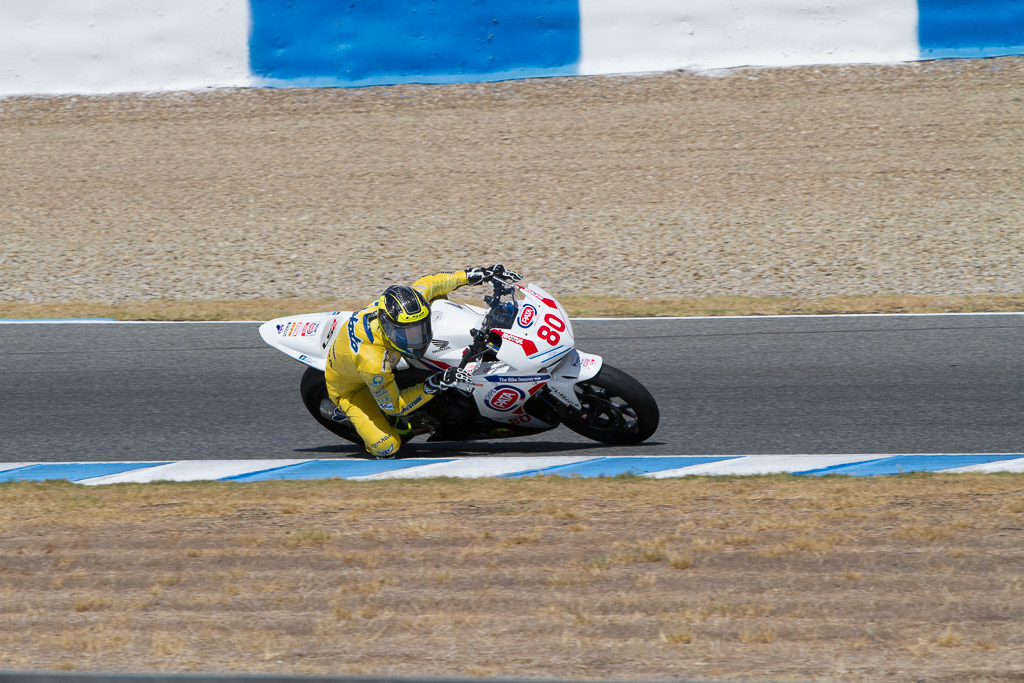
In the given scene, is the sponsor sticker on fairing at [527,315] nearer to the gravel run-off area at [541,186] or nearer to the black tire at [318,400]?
the black tire at [318,400]

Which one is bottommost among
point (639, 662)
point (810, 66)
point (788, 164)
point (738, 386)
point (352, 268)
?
point (639, 662)

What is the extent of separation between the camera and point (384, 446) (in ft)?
23.2

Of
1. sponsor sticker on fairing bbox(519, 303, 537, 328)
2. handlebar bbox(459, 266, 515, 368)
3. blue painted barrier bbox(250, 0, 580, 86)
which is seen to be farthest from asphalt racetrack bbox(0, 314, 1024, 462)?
blue painted barrier bbox(250, 0, 580, 86)

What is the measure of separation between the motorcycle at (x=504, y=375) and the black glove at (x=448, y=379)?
4cm

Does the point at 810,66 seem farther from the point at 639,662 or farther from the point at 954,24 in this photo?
the point at 639,662

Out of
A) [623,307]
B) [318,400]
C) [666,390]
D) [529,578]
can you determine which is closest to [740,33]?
[623,307]

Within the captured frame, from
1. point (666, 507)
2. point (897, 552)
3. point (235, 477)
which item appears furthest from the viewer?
point (235, 477)

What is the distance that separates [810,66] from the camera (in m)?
17.1

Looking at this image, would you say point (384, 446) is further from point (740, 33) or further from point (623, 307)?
point (740, 33)

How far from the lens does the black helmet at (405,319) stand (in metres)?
6.62

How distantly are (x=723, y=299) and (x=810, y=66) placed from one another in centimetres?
743

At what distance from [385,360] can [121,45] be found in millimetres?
12834

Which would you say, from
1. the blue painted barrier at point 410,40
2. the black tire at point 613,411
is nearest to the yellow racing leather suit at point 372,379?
the black tire at point 613,411

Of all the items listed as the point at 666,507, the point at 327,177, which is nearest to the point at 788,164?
the point at 327,177
